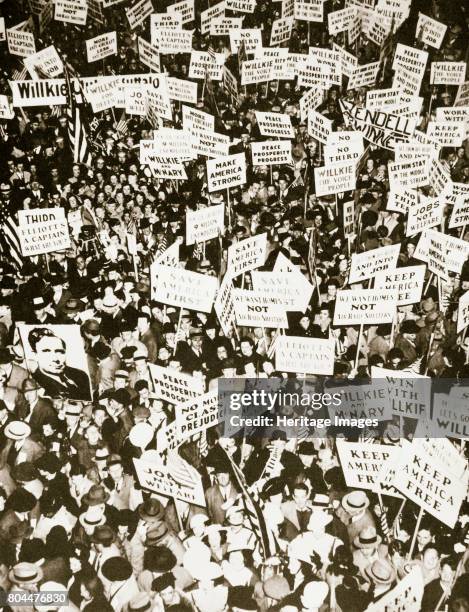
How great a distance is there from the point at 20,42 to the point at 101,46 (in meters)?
0.29

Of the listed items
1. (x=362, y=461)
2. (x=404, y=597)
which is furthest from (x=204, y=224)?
(x=404, y=597)

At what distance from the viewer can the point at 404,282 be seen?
215cm

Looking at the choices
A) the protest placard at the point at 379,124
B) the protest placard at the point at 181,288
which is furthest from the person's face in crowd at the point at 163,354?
the protest placard at the point at 379,124

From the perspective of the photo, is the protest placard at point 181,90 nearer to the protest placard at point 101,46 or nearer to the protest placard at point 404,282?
the protest placard at point 101,46

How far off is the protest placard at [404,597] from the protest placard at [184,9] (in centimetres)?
211

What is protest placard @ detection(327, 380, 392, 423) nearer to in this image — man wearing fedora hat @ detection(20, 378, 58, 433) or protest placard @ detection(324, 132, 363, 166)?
protest placard @ detection(324, 132, 363, 166)

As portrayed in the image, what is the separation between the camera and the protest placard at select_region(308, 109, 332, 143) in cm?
219

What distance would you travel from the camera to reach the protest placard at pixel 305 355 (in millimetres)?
2113

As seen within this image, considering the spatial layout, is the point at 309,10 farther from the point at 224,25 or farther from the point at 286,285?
the point at 286,285

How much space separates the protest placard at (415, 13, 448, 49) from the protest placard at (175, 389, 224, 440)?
4.90ft

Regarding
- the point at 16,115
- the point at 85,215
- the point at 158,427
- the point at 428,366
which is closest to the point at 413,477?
the point at 428,366

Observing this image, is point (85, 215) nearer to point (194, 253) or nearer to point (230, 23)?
point (194, 253)

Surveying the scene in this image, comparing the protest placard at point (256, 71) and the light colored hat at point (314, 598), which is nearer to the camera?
the light colored hat at point (314, 598)

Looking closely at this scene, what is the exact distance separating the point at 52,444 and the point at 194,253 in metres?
0.83
